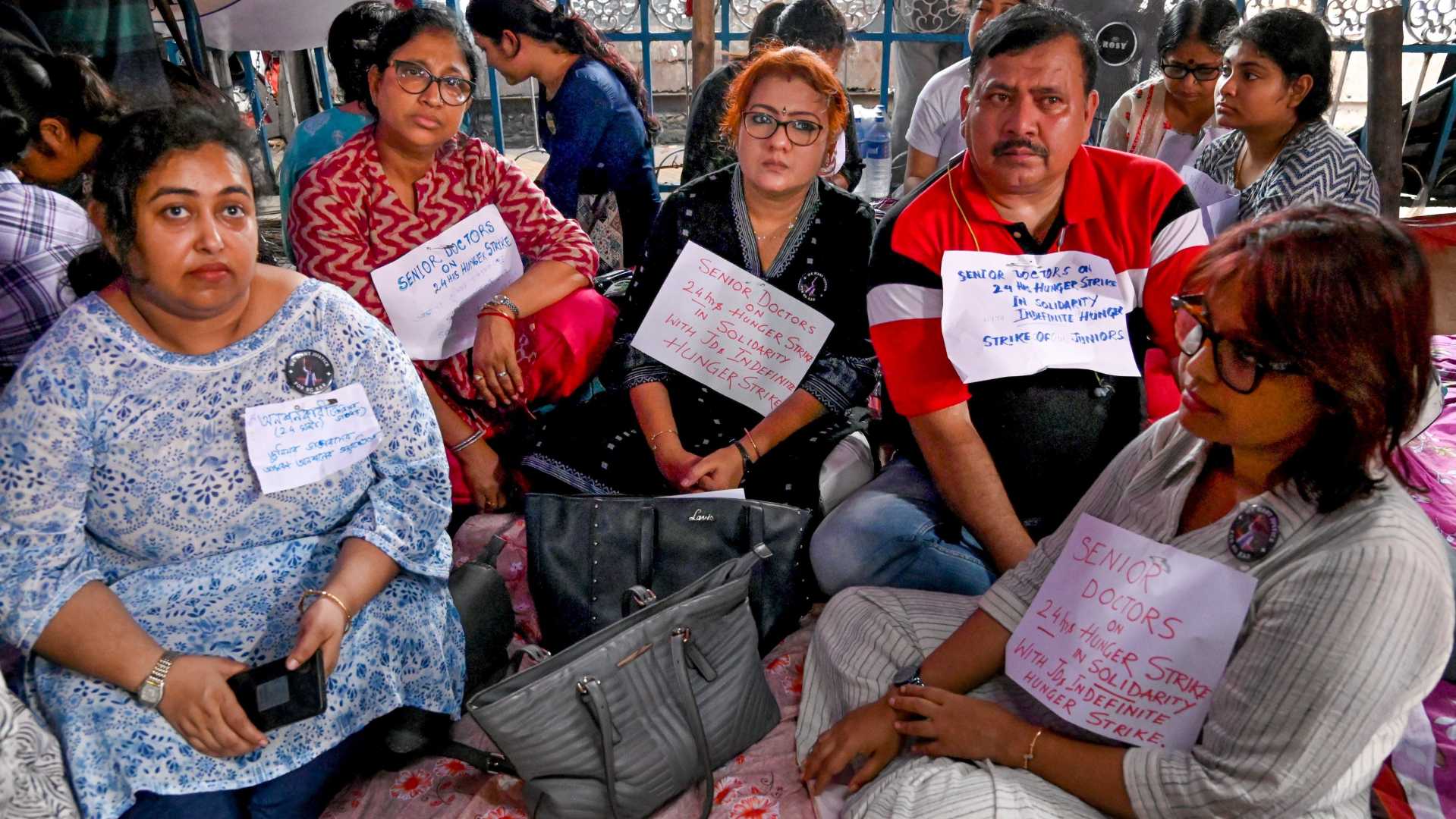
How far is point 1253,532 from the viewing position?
58.2 inches

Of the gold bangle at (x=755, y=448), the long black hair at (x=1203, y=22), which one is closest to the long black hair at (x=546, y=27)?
the gold bangle at (x=755, y=448)

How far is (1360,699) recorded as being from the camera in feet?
4.26

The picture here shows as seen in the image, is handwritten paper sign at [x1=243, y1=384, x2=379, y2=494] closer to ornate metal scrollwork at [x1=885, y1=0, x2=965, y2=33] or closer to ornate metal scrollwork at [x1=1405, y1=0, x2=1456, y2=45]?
ornate metal scrollwork at [x1=885, y1=0, x2=965, y2=33]

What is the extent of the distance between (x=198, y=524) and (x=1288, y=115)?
3.28 metres

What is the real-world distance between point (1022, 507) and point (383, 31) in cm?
210

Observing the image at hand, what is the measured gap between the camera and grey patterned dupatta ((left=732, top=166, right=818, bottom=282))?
274 centimetres

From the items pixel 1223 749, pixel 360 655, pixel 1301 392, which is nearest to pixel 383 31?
pixel 360 655

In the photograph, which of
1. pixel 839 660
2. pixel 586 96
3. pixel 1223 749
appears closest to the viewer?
pixel 1223 749

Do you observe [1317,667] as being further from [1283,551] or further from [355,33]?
[355,33]

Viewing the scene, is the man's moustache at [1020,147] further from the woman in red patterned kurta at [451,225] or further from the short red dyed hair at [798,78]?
the woman in red patterned kurta at [451,225]

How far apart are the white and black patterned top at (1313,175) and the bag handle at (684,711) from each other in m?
2.31

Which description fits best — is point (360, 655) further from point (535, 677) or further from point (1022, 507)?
point (1022, 507)

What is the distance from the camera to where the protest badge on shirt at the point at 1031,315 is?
221cm

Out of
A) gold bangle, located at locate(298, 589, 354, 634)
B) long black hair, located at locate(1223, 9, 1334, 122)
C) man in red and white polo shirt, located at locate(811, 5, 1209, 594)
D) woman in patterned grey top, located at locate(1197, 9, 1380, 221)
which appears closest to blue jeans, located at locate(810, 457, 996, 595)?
man in red and white polo shirt, located at locate(811, 5, 1209, 594)
